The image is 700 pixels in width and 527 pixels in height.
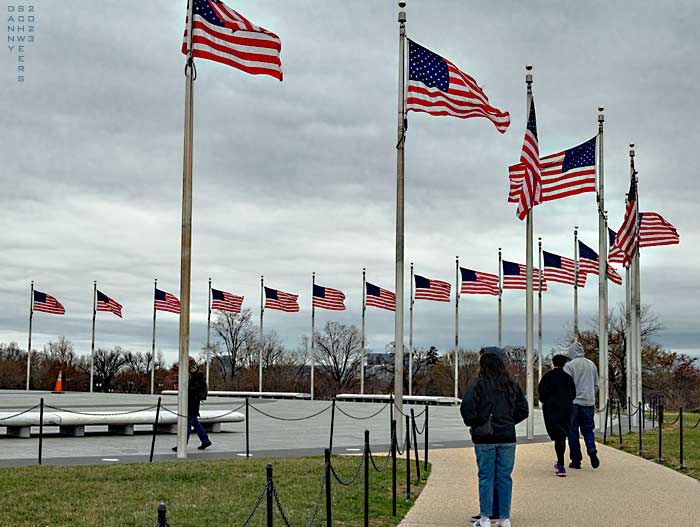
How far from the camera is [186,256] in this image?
1714cm

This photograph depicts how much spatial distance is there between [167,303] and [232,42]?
35180mm

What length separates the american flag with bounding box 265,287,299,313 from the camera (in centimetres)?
4984

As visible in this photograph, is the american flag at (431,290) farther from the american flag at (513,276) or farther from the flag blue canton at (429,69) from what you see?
the flag blue canton at (429,69)

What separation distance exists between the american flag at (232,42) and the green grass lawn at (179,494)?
281 inches

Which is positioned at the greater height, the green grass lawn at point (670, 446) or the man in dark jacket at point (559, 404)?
the man in dark jacket at point (559, 404)

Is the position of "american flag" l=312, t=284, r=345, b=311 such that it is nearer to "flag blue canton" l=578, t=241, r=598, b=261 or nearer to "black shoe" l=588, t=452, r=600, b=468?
"flag blue canton" l=578, t=241, r=598, b=261

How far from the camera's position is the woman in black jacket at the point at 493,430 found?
384 inches

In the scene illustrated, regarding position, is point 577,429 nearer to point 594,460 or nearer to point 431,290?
point 594,460

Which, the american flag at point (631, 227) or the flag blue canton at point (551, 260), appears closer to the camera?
the american flag at point (631, 227)

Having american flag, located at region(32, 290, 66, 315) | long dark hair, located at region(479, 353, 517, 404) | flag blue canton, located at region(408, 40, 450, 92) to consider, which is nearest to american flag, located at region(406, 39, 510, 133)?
flag blue canton, located at region(408, 40, 450, 92)

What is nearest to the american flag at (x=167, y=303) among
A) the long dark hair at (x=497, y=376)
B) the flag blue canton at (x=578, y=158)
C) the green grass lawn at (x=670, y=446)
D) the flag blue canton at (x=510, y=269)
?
the flag blue canton at (x=510, y=269)

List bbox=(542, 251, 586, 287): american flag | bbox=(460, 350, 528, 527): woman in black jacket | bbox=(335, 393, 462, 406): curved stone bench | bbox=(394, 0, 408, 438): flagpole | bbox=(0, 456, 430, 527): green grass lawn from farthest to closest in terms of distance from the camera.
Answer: bbox=(335, 393, 462, 406): curved stone bench, bbox=(542, 251, 586, 287): american flag, bbox=(394, 0, 408, 438): flagpole, bbox=(0, 456, 430, 527): green grass lawn, bbox=(460, 350, 528, 527): woman in black jacket

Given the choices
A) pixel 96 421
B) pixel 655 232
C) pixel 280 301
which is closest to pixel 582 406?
pixel 96 421

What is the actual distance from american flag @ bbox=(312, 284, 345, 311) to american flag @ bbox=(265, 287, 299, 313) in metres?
1.56
